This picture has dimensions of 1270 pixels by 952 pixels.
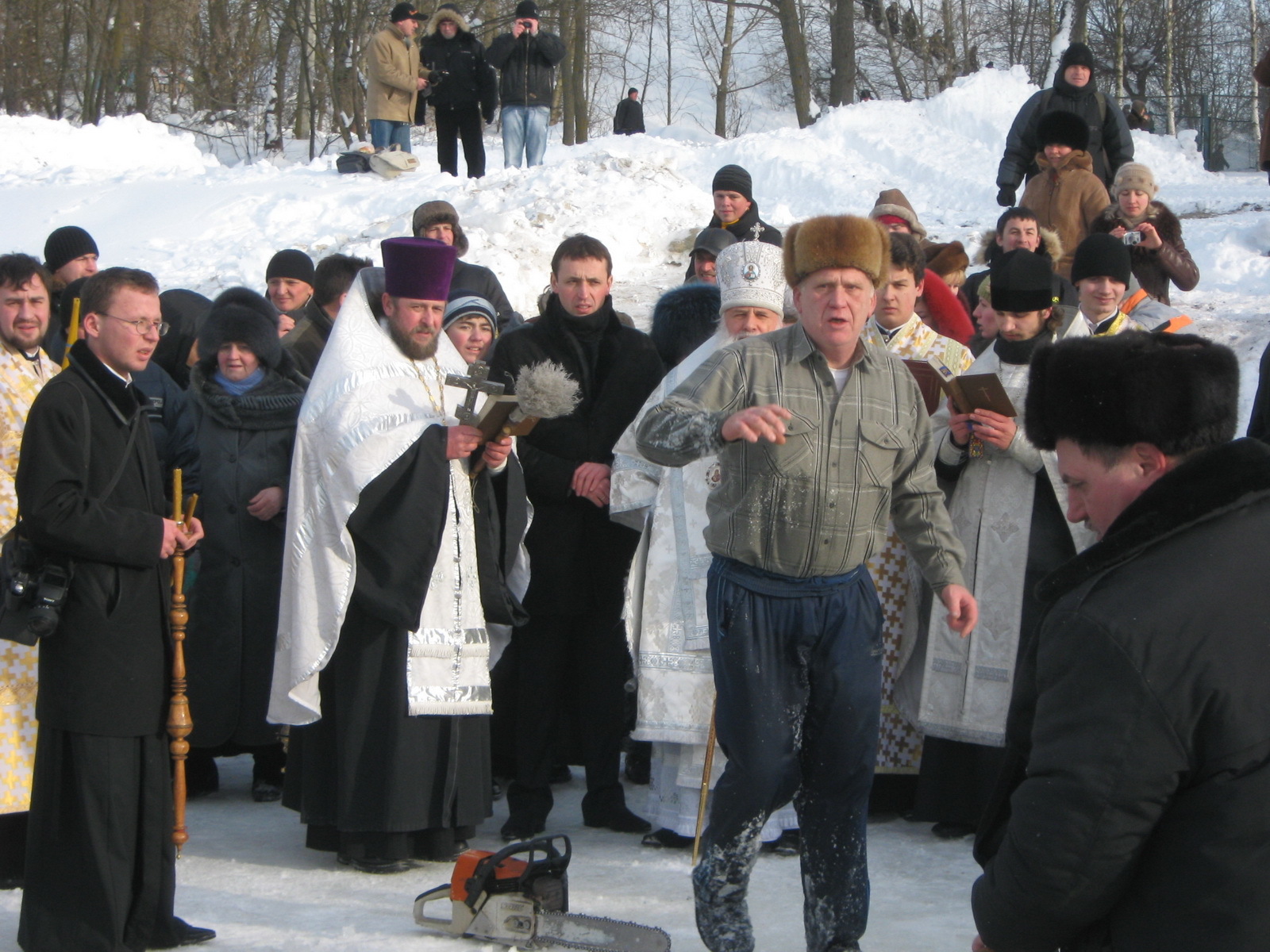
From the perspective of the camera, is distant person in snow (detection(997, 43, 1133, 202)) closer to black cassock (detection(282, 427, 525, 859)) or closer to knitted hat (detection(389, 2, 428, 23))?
black cassock (detection(282, 427, 525, 859))

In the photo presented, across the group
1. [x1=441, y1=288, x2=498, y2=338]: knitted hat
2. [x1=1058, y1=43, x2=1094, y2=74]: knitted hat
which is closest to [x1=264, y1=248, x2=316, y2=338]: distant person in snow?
[x1=441, y1=288, x2=498, y2=338]: knitted hat

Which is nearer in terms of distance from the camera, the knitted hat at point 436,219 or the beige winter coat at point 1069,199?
the knitted hat at point 436,219

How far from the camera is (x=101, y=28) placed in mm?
27312

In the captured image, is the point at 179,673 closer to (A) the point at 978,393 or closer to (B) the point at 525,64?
(A) the point at 978,393

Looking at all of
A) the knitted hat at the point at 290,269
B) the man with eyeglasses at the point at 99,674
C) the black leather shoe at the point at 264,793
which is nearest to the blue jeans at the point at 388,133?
the knitted hat at the point at 290,269

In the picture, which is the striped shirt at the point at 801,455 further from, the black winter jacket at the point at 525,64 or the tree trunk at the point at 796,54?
the tree trunk at the point at 796,54

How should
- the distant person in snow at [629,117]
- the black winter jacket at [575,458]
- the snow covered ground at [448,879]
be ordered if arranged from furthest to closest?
the distant person in snow at [629,117] < the black winter jacket at [575,458] < the snow covered ground at [448,879]

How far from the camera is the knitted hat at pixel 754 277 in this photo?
184 inches

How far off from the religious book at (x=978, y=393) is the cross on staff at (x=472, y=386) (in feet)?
4.86

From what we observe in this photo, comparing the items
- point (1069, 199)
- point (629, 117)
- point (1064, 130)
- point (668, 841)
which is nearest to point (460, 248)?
point (668, 841)

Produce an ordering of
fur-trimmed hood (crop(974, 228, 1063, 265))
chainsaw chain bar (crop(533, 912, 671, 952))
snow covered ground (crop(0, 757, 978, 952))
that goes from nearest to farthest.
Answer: chainsaw chain bar (crop(533, 912, 671, 952)) → snow covered ground (crop(0, 757, 978, 952)) → fur-trimmed hood (crop(974, 228, 1063, 265))

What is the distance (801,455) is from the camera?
11.7 ft

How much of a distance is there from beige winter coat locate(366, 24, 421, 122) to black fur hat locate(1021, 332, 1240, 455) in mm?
15212

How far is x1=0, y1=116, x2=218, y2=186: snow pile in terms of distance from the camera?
1852 cm
